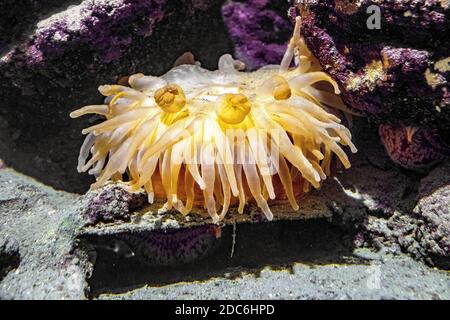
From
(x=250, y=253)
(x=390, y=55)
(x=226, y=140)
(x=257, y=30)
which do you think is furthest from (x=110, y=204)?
(x=257, y=30)

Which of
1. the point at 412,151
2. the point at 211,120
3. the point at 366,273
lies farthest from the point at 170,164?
the point at 412,151

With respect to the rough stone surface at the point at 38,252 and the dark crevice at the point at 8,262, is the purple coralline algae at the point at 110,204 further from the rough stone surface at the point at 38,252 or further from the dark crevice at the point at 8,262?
the dark crevice at the point at 8,262

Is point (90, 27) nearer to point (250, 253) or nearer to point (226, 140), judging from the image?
point (226, 140)

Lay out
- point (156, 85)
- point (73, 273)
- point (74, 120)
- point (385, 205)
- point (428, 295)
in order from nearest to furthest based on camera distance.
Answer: point (428, 295), point (73, 273), point (385, 205), point (156, 85), point (74, 120)

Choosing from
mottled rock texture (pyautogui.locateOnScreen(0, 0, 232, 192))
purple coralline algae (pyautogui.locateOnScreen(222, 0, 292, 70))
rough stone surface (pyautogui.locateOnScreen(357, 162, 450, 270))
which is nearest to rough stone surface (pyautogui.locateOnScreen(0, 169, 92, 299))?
mottled rock texture (pyautogui.locateOnScreen(0, 0, 232, 192))

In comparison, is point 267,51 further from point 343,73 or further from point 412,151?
point 412,151

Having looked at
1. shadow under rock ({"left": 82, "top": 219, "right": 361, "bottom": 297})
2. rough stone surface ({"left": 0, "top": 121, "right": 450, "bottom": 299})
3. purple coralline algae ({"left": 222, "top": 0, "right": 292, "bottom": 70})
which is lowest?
shadow under rock ({"left": 82, "top": 219, "right": 361, "bottom": 297})

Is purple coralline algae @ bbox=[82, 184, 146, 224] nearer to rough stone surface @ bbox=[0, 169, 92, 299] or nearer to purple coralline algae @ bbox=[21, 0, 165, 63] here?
rough stone surface @ bbox=[0, 169, 92, 299]
